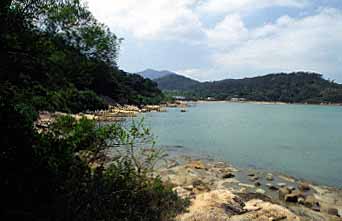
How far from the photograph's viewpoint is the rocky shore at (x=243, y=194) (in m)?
12.1

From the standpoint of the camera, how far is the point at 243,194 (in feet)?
56.0

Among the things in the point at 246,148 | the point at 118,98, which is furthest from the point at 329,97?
the point at 246,148

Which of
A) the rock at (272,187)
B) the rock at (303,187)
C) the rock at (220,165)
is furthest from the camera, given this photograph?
the rock at (220,165)

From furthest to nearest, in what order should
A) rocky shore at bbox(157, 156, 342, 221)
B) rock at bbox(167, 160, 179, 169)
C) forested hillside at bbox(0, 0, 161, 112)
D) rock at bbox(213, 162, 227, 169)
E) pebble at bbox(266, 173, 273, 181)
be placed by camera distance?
rock at bbox(213, 162, 227, 169) < rock at bbox(167, 160, 179, 169) < pebble at bbox(266, 173, 273, 181) < rocky shore at bbox(157, 156, 342, 221) < forested hillside at bbox(0, 0, 161, 112)

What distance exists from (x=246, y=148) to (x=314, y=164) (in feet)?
25.9

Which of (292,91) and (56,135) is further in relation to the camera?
(292,91)

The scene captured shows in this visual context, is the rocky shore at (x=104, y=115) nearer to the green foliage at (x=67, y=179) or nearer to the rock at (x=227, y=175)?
the green foliage at (x=67, y=179)

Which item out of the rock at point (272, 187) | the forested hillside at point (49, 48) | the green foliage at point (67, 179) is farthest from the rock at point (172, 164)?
the forested hillside at point (49, 48)

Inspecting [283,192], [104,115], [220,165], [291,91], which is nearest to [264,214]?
[283,192]

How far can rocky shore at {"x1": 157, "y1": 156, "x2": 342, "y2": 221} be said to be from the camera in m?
12.1

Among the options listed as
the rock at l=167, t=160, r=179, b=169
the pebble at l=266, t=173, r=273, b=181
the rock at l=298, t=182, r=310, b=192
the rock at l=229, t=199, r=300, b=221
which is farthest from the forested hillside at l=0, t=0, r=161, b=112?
the rock at l=167, t=160, r=179, b=169

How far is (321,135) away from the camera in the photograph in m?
47.4

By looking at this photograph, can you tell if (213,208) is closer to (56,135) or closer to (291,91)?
(56,135)

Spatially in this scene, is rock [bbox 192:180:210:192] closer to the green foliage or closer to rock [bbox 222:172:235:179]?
rock [bbox 222:172:235:179]
